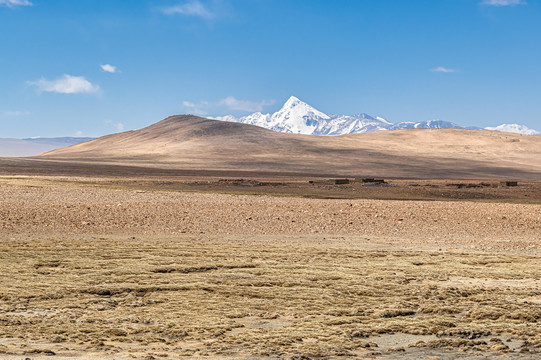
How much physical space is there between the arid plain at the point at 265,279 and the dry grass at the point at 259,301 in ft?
0.11

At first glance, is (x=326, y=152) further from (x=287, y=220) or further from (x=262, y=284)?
(x=262, y=284)

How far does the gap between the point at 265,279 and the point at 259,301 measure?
188 centimetres

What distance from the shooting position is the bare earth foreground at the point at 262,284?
857 cm

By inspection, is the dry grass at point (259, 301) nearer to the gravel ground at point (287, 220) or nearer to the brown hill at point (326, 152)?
the gravel ground at point (287, 220)

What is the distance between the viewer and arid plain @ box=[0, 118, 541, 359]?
8609mm

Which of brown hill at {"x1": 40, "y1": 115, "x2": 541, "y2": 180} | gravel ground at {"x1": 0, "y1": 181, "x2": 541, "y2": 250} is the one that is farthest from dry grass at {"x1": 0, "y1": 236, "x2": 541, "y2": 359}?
brown hill at {"x1": 40, "y1": 115, "x2": 541, "y2": 180}

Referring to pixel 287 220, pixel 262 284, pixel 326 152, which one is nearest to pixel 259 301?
pixel 262 284

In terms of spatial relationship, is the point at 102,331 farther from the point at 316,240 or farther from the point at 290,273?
the point at 316,240

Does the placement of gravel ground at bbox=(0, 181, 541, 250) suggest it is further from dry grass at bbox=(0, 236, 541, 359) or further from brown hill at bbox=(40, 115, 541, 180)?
brown hill at bbox=(40, 115, 541, 180)

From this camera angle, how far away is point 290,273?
1373 cm

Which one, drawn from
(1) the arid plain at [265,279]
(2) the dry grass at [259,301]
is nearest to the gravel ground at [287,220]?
(1) the arid plain at [265,279]

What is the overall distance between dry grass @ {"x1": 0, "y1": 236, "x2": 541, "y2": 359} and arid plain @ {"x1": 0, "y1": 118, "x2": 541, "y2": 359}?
0.03m

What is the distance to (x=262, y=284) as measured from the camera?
12484 mm

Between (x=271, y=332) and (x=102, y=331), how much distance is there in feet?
7.60
